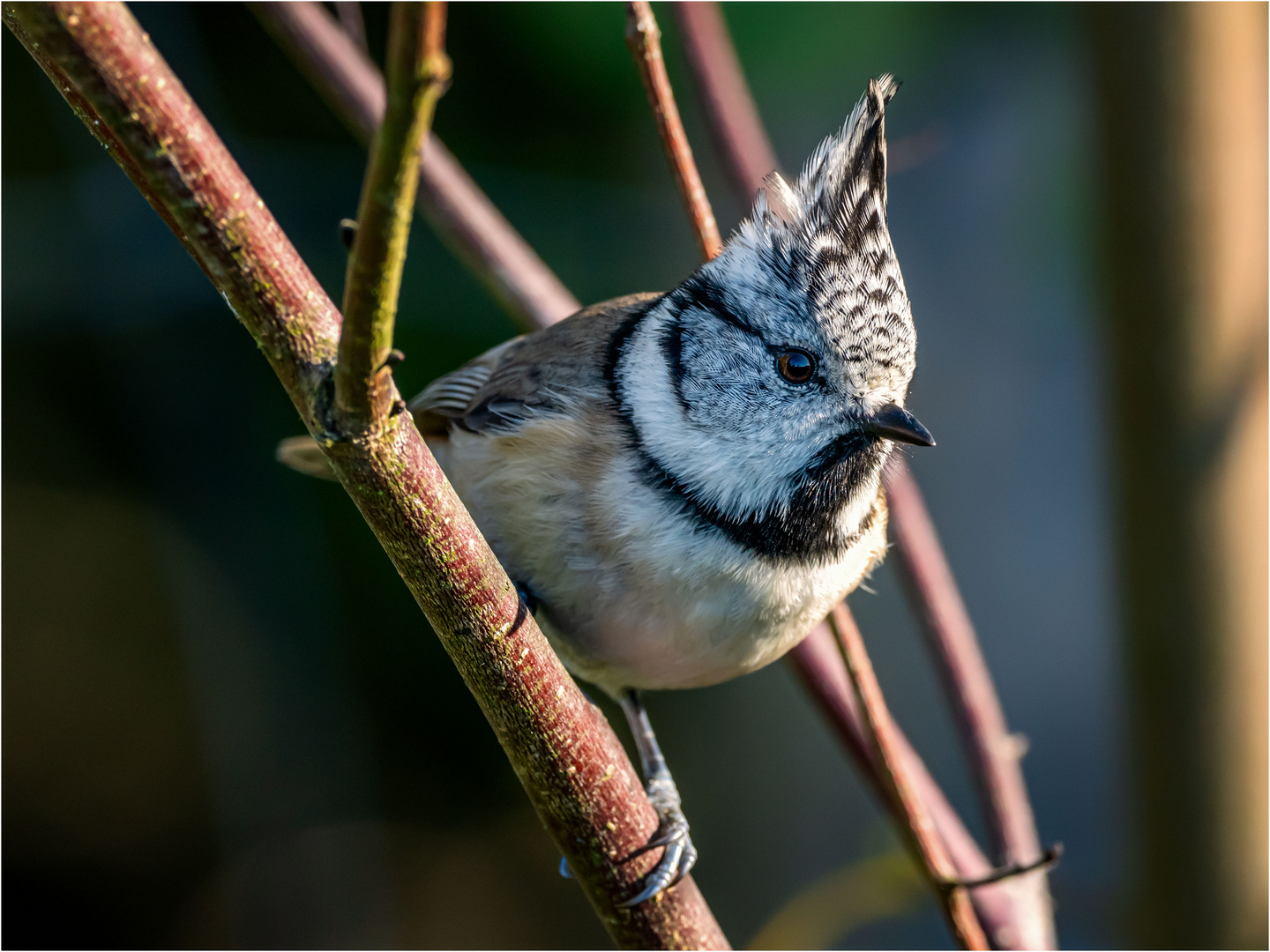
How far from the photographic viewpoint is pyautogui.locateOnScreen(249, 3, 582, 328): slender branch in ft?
7.16

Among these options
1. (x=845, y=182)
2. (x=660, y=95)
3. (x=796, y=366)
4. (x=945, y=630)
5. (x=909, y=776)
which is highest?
(x=660, y=95)

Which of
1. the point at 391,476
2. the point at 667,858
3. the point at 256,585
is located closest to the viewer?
the point at 391,476

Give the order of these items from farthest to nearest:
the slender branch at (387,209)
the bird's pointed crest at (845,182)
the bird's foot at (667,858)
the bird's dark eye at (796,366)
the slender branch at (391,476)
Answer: the bird's dark eye at (796,366), the bird's pointed crest at (845,182), the bird's foot at (667,858), the slender branch at (391,476), the slender branch at (387,209)

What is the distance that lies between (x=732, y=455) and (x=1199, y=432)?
1087mm

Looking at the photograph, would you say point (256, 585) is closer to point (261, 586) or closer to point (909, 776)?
point (261, 586)

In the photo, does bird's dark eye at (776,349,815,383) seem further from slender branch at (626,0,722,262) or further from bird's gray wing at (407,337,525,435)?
bird's gray wing at (407,337,525,435)

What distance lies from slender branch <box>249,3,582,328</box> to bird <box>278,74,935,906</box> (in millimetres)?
420

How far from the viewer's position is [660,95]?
181 cm

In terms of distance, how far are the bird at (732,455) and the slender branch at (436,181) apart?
420 millimetres

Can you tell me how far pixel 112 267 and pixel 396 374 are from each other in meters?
1.11

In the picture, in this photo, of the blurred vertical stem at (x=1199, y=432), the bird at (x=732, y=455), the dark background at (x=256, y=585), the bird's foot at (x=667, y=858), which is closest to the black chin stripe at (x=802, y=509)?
the bird at (x=732, y=455)

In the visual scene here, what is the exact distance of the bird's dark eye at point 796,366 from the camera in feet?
6.30

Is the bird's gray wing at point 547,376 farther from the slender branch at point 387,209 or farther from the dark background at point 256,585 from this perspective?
the dark background at point 256,585

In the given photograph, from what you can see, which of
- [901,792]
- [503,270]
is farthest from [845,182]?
[901,792]
